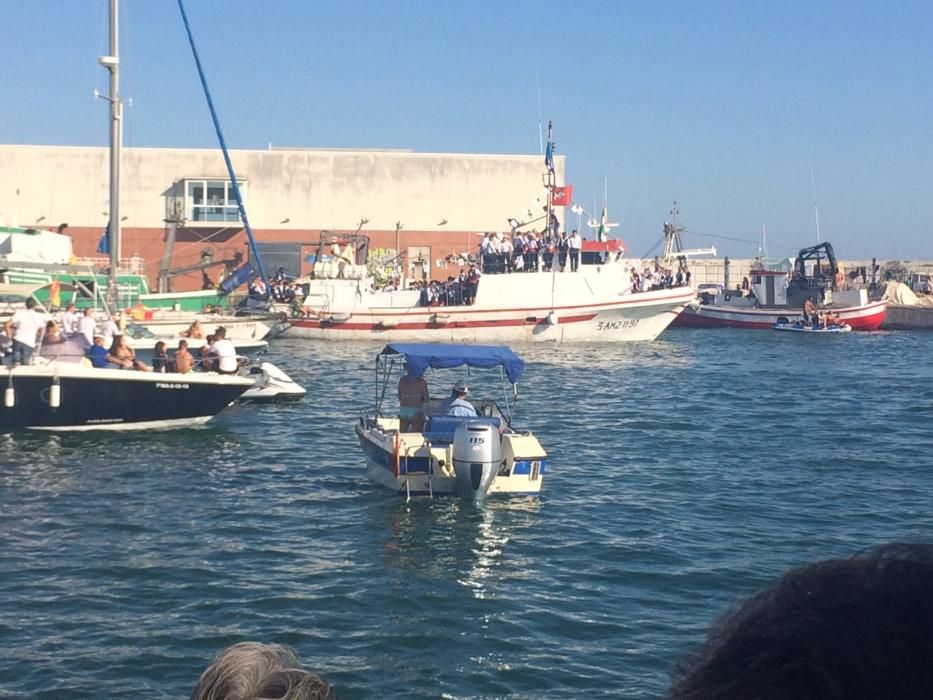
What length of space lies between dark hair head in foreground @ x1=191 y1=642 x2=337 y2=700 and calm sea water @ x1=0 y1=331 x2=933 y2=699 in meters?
1.35

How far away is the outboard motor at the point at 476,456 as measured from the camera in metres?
14.6

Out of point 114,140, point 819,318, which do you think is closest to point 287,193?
point 819,318

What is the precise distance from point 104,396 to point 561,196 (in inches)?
1112

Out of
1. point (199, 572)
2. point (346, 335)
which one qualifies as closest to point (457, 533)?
point (199, 572)

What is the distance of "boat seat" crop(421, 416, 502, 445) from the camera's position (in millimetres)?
15570

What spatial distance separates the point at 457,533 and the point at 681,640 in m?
4.20

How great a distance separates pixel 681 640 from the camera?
9.97m

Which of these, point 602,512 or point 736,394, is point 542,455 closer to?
point 602,512

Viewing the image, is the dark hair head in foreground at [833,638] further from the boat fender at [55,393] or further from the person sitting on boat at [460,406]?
the boat fender at [55,393]

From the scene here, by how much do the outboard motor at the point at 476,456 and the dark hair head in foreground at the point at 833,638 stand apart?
13.3 meters

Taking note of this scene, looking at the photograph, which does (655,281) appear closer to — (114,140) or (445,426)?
(114,140)

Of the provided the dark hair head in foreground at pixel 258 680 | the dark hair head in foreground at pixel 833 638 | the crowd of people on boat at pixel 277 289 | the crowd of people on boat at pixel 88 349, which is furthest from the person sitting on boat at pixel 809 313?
the dark hair head in foreground at pixel 833 638

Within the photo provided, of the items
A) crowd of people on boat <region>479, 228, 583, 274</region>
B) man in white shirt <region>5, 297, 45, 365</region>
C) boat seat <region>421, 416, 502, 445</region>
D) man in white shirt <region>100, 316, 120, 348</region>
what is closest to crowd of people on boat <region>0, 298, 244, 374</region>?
man in white shirt <region>5, 297, 45, 365</region>

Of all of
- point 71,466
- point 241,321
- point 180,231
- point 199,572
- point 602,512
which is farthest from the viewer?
point 180,231
